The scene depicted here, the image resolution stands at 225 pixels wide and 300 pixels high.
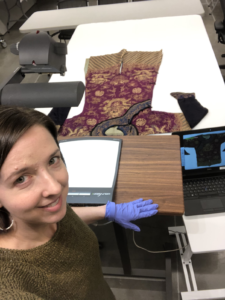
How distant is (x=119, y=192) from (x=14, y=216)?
0.48 m

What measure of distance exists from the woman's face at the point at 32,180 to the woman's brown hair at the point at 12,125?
0.01m

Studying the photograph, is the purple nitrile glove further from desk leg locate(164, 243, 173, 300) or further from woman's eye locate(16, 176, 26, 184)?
desk leg locate(164, 243, 173, 300)

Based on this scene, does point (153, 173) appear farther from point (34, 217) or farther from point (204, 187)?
point (34, 217)

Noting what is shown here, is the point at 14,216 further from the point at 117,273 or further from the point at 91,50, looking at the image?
the point at 91,50

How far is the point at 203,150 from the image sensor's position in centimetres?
121

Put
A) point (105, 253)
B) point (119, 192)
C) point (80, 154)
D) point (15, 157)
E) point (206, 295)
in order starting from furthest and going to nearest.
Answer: point (105, 253)
point (206, 295)
point (80, 154)
point (119, 192)
point (15, 157)

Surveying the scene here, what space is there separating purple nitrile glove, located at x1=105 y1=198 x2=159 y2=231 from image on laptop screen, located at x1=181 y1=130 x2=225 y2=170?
0.40 meters

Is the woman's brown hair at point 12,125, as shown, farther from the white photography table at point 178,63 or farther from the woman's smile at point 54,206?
the white photography table at point 178,63

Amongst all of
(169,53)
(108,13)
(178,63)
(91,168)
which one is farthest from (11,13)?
(91,168)

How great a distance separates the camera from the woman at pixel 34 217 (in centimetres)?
55

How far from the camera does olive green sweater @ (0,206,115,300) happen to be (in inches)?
22.1

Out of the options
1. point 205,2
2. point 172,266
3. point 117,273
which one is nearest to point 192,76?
point 172,266

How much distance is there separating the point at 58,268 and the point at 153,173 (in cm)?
53

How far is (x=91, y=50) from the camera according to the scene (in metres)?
2.46
